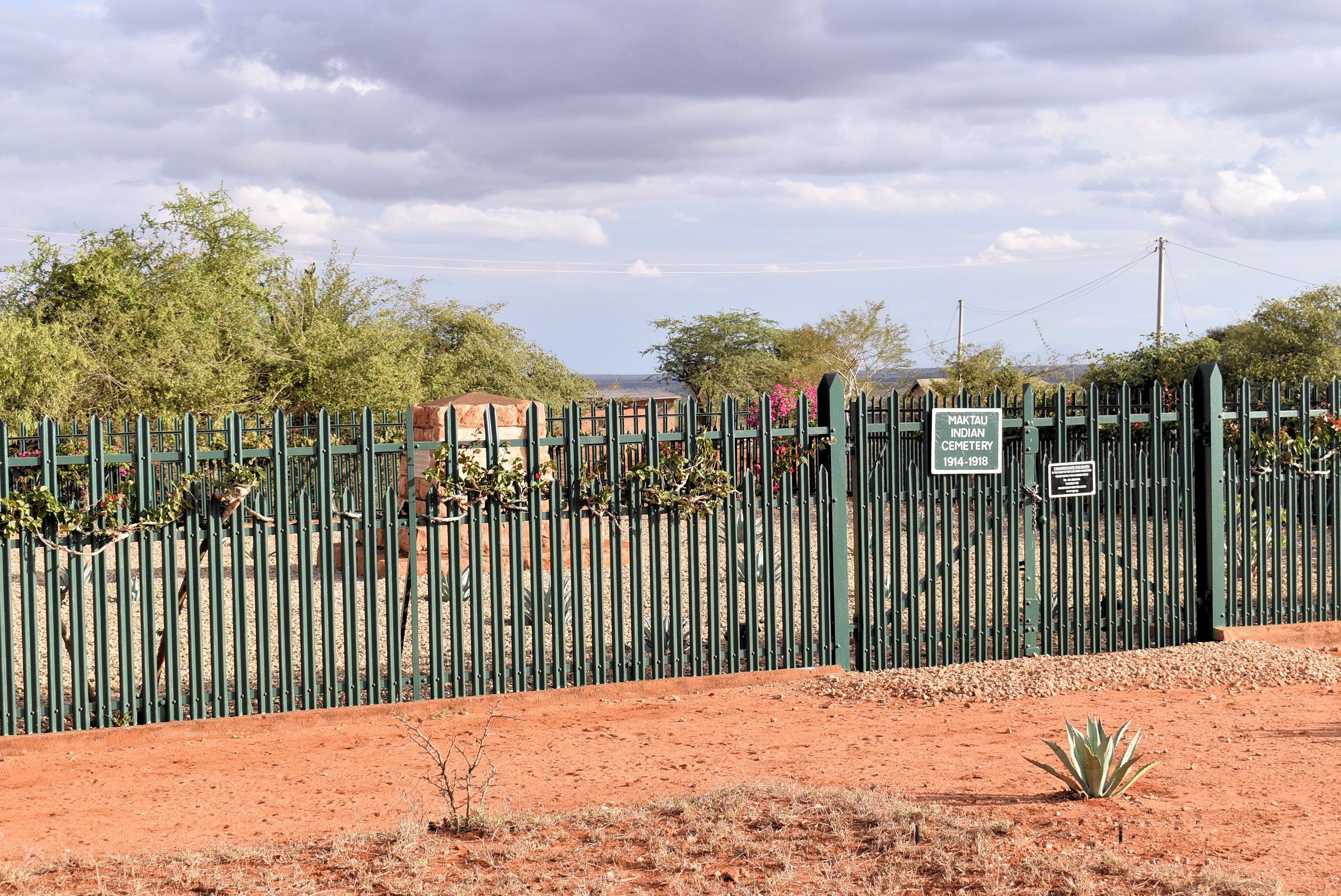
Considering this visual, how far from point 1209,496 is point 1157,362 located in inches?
600

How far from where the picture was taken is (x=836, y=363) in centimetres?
4494

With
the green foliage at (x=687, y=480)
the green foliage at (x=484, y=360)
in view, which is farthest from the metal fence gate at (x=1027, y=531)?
the green foliage at (x=484, y=360)

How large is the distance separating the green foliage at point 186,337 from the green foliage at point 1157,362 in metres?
14.0

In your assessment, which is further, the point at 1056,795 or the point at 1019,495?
the point at 1019,495

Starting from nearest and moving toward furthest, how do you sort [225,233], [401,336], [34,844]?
[34,844] < [225,233] < [401,336]

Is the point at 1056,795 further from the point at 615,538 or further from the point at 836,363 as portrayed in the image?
the point at 836,363

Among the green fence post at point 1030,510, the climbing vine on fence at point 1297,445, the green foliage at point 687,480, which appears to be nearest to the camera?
the green foliage at point 687,480

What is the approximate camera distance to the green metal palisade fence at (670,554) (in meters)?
6.23

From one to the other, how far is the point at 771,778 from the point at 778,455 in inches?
99.2

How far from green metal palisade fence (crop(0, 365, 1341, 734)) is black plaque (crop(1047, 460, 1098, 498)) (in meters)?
0.06

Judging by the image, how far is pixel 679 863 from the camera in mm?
4059

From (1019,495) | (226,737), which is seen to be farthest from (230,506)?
(1019,495)

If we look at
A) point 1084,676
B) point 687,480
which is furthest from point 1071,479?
point 687,480

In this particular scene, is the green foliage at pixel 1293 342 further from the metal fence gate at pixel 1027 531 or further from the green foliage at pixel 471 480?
the green foliage at pixel 471 480
